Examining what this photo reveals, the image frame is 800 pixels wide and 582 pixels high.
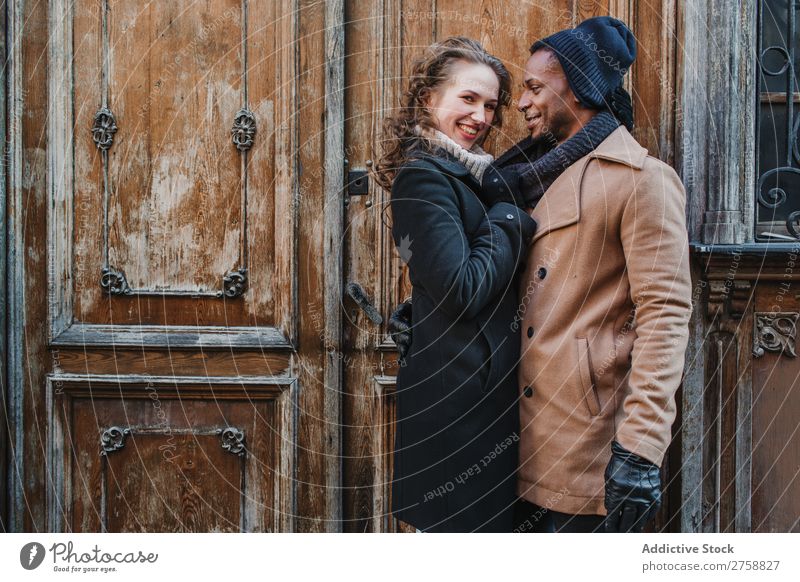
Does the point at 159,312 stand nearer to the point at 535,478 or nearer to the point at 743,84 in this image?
the point at 535,478

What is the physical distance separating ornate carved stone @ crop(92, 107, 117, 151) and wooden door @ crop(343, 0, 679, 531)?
813mm

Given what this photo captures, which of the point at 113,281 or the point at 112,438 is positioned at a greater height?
the point at 113,281

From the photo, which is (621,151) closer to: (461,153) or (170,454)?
(461,153)

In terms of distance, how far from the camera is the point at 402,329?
6.76 ft

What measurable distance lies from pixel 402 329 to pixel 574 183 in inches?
23.9

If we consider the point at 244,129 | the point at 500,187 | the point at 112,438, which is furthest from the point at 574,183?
the point at 112,438

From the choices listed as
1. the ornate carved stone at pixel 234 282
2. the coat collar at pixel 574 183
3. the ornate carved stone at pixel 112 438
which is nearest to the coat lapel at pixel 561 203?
the coat collar at pixel 574 183

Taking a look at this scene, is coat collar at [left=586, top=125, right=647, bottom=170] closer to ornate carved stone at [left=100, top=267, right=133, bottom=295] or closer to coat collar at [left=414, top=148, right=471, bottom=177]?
coat collar at [left=414, top=148, right=471, bottom=177]

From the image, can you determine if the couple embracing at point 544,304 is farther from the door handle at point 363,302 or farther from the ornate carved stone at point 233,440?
the ornate carved stone at point 233,440

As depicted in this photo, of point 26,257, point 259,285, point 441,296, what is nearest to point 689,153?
point 441,296

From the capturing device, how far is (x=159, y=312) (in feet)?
8.55

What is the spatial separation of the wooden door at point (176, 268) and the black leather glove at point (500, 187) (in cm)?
78
